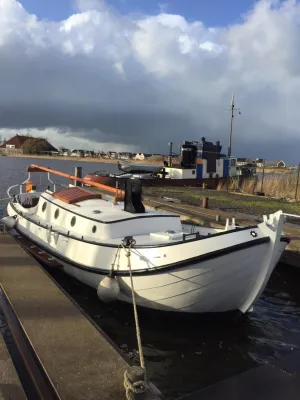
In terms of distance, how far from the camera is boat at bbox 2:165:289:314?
657cm

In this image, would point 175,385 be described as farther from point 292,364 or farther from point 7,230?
point 7,230

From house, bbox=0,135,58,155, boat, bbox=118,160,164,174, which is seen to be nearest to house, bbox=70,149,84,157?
house, bbox=0,135,58,155

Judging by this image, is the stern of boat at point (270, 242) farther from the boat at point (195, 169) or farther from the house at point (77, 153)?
the house at point (77, 153)

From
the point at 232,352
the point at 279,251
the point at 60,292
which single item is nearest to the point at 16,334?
the point at 60,292

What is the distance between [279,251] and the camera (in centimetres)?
687

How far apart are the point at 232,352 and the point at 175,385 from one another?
152cm

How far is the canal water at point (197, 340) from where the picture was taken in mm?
5781

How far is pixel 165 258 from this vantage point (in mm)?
6871

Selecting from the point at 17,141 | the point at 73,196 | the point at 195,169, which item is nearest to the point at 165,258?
the point at 73,196

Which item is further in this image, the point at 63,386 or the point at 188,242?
the point at 188,242

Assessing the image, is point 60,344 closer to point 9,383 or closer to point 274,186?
point 9,383

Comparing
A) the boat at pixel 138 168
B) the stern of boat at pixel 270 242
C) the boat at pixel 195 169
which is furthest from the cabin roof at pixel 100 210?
the boat at pixel 138 168

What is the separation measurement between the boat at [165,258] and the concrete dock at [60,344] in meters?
1.08

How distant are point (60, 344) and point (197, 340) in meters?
2.83
